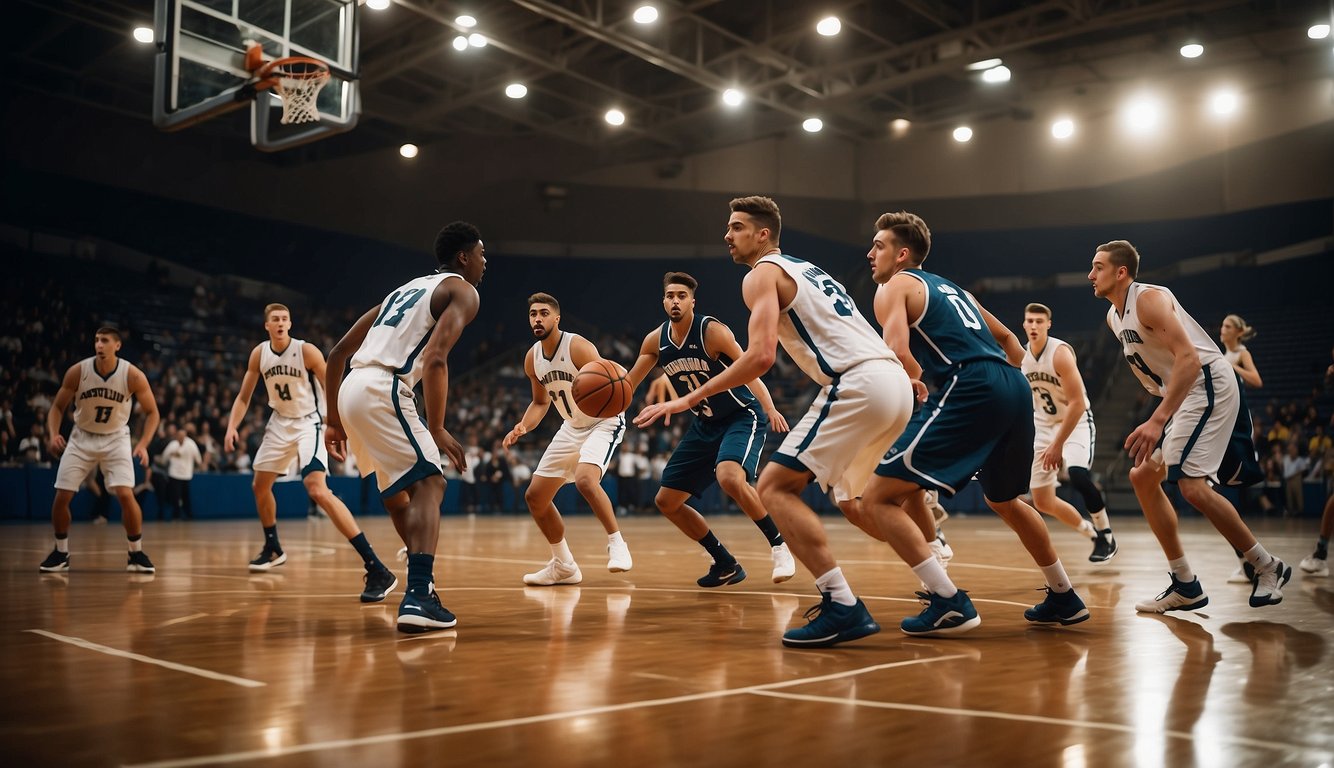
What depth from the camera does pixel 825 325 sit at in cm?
475

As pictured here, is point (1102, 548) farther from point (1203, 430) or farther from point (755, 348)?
point (755, 348)

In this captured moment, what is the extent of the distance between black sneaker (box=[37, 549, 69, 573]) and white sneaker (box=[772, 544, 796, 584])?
5284 millimetres

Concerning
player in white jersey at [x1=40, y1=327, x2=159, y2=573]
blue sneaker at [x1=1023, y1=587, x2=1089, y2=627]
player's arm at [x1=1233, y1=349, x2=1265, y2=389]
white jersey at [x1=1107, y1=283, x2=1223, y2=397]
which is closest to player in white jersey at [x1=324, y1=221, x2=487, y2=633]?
blue sneaker at [x1=1023, y1=587, x2=1089, y2=627]

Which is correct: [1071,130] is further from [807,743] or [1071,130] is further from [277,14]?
[807,743]

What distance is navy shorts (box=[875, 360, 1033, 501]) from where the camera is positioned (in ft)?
15.2

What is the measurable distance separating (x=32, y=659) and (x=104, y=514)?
554 inches

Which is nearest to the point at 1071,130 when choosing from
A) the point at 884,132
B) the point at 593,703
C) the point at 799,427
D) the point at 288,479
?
the point at 884,132

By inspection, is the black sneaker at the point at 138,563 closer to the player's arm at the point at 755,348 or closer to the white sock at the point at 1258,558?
the player's arm at the point at 755,348

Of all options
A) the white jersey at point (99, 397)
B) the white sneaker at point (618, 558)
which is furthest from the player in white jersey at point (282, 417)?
the white sneaker at point (618, 558)

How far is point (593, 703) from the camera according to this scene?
3352mm

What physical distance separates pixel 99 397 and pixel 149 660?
16.3 feet

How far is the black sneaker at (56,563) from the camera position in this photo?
26.3 ft

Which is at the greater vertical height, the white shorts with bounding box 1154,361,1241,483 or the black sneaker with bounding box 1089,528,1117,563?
the white shorts with bounding box 1154,361,1241,483

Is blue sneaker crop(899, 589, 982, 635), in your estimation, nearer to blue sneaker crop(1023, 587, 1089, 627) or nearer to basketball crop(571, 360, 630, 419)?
blue sneaker crop(1023, 587, 1089, 627)
